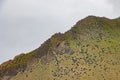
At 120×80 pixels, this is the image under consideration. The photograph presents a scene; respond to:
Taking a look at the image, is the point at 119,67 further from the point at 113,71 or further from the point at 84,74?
the point at 84,74

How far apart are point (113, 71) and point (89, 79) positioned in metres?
12.3

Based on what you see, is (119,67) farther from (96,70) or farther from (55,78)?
(55,78)

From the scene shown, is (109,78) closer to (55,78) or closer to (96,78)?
(96,78)

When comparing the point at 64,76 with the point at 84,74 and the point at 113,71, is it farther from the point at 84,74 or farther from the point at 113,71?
the point at 113,71

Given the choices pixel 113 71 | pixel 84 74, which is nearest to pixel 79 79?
pixel 84 74

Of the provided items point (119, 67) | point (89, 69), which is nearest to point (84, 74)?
point (89, 69)

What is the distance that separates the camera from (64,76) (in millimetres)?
198750

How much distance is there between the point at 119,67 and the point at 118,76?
7.53m

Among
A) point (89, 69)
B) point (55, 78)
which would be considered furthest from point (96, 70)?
point (55, 78)

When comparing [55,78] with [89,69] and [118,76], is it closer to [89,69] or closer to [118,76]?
[89,69]

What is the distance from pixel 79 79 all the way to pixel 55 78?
1156 cm

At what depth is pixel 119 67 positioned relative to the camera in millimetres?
199625

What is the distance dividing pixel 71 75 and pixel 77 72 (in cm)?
315

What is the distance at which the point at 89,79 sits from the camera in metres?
194
